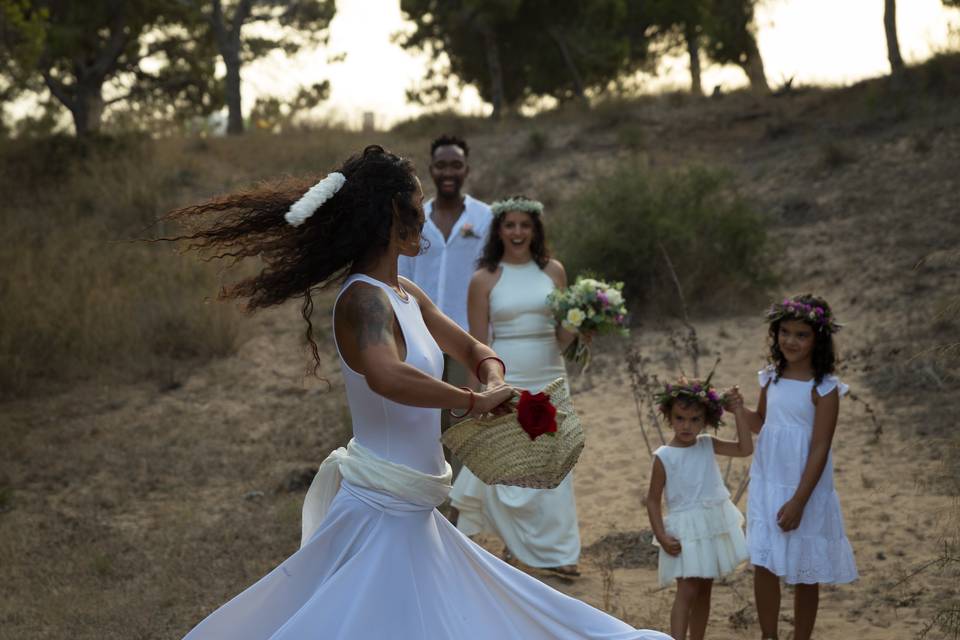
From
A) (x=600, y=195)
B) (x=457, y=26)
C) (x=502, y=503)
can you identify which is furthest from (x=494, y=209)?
Result: (x=457, y=26)

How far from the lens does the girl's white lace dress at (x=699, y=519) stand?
5.30m

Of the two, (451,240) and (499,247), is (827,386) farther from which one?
(451,240)

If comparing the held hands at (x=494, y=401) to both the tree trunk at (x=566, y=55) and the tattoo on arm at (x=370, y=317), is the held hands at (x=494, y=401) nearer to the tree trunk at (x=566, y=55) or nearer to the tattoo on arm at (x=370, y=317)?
the tattoo on arm at (x=370, y=317)

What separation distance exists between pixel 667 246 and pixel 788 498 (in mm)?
9602

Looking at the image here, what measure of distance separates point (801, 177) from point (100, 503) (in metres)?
12.9

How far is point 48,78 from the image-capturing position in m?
24.6

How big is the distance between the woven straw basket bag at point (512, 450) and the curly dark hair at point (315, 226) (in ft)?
2.01

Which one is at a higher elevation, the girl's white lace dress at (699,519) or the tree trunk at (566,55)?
the tree trunk at (566,55)

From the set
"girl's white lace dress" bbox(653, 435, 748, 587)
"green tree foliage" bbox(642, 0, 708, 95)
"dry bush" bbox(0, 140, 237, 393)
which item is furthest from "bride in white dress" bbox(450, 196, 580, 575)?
"green tree foliage" bbox(642, 0, 708, 95)

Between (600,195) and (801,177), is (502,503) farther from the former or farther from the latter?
(801,177)

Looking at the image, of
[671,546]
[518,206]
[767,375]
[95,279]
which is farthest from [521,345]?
[95,279]

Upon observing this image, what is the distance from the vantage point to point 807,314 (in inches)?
212

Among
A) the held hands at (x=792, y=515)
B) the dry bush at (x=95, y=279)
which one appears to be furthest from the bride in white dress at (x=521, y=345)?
the dry bush at (x=95, y=279)

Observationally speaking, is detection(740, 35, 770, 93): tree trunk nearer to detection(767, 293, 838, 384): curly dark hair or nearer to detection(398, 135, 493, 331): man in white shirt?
detection(398, 135, 493, 331): man in white shirt
